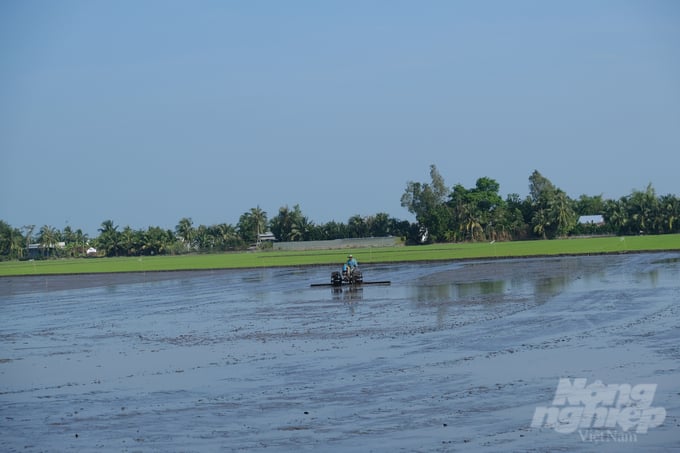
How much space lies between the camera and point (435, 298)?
31.7 m

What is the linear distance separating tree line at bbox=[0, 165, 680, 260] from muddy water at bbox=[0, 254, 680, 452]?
317ft

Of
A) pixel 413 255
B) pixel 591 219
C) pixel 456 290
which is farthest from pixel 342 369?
pixel 591 219

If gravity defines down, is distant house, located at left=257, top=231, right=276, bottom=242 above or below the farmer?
above

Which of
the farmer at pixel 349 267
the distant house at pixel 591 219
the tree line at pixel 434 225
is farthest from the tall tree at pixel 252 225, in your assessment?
the farmer at pixel 349 267

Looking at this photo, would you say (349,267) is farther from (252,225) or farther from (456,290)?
(252,225)

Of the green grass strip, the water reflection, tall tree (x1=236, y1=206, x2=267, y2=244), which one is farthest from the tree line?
the water reflection

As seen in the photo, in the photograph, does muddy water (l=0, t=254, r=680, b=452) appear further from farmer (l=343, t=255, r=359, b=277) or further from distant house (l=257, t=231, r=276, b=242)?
distant house (l=257, t=231, r=276, b=242)

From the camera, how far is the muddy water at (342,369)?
11516 mm

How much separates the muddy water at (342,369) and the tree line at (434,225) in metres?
96.7

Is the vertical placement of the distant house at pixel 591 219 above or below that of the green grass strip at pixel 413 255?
above

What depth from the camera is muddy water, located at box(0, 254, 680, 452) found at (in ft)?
37.8

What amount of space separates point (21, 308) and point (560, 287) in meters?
22.4

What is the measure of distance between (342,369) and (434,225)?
115730 mm

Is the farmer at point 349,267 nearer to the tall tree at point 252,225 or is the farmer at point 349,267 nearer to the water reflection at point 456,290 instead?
the water reflection at point 456,290
